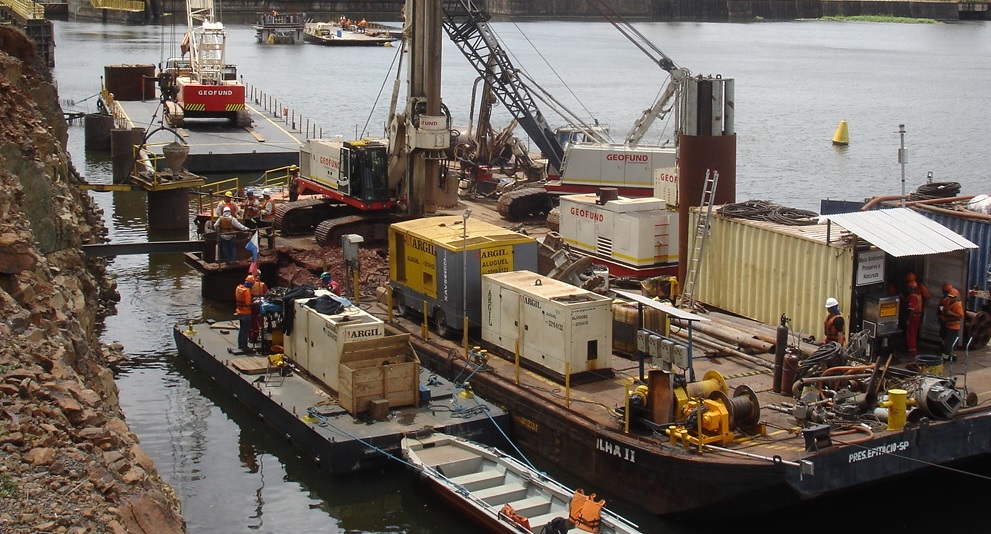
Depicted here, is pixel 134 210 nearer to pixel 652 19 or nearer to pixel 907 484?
pixel 907 484

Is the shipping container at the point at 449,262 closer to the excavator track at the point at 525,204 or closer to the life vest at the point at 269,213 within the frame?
the excavator track at the point at 525,204

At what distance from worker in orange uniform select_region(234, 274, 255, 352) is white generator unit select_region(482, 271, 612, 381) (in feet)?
16.6

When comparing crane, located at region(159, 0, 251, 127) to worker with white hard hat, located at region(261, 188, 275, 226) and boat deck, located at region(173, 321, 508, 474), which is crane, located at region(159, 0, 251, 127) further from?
boat deck, located at region(173, 321, 508, 474)

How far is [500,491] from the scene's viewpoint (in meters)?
18.4

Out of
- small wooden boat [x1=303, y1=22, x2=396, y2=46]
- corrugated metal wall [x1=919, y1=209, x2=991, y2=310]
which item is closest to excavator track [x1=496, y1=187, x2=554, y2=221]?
corrugated metal wall [x1=919, y1=209, x2=991, y2=310]

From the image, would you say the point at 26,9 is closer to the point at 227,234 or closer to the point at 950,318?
the point at 227,234

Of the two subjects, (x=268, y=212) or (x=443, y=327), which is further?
(x=268, y=212)

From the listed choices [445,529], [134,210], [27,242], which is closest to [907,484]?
[445,529]

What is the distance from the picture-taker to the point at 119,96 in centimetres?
6862

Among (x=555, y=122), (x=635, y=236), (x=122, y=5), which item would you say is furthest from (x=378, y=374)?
(x=122, y=5)

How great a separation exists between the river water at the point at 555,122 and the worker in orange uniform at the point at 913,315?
89.2 inches

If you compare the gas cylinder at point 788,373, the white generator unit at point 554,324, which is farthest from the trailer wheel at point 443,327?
the gas cylinder at point 788,373

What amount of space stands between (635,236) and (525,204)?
8834 millimetres

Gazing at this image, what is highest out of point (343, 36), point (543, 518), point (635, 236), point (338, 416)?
point (343, 36)
